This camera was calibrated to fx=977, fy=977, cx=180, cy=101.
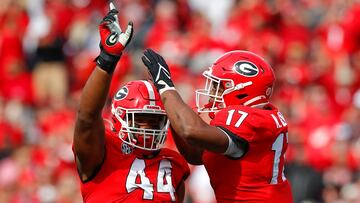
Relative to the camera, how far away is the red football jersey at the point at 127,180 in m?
4.96

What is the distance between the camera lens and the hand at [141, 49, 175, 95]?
4848 mm

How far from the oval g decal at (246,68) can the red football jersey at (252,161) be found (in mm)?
198

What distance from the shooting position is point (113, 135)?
513 centimetres

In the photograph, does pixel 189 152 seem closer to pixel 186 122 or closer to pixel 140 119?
pixel 140 119

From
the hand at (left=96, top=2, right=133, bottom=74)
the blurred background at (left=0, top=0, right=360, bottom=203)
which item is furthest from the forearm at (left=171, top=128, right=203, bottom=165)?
the blurred background at (left=0, top=0, right=360, bottom=203)

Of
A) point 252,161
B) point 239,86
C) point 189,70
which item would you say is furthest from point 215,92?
point 189,70

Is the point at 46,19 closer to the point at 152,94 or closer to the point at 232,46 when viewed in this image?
the point at 232,46

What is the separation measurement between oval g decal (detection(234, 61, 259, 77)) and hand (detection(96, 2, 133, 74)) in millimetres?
678

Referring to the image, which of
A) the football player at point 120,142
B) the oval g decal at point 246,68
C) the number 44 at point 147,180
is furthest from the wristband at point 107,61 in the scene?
the oval g decal at point 246,68

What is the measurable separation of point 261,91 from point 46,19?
30.1 ft

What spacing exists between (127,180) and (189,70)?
702cm

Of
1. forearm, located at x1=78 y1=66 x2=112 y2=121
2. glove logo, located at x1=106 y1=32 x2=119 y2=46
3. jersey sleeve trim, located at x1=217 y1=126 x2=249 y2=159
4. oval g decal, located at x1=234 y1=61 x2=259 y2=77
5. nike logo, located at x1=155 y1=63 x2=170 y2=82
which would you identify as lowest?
jersey sleeve trim, located at x1=217 y1=126 x2=249 y2=159

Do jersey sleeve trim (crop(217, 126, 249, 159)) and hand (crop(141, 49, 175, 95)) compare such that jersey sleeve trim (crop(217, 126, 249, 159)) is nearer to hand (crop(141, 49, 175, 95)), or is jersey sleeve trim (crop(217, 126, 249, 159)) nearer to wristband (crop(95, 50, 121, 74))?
hand (crop(141, 49, 175, 95))

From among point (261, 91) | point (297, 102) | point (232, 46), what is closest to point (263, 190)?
point (261, 91)
